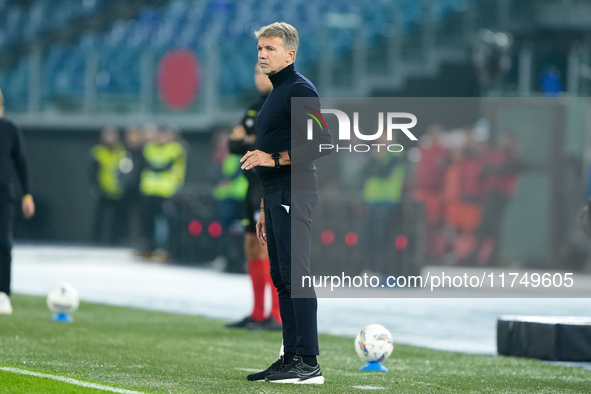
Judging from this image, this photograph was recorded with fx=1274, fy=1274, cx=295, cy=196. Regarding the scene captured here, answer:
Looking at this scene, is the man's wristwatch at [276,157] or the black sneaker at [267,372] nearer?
the man's wristwatch at [276,157]

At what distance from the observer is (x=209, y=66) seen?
2336 cm

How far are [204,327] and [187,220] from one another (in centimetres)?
932

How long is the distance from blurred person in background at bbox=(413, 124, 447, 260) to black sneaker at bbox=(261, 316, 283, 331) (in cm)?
590

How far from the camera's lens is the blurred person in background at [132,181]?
2253cm

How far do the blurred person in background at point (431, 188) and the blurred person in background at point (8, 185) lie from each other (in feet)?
22.3

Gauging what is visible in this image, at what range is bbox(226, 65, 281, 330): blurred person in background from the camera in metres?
10.4

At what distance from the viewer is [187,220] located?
20406 mm

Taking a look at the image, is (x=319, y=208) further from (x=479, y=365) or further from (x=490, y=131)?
(x=479, y=365)

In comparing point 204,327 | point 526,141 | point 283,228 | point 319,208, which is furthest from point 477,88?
point 283,228

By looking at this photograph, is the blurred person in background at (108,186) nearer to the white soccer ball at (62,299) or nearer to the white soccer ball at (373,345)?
the white soccer ball at (62,299)

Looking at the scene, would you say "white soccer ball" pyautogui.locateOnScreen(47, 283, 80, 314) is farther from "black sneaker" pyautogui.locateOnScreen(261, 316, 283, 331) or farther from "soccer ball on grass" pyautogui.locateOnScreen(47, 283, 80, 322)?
"black sneaker" pyautogui.locateOnScreen(261, 316, 283, 331)

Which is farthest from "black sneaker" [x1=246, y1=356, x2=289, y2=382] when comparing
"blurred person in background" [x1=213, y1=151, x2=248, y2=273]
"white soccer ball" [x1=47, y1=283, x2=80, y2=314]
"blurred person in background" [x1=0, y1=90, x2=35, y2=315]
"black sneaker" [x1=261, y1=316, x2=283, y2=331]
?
"blurred person in background" [x1=213, y1=151, x2=248, y2=273]

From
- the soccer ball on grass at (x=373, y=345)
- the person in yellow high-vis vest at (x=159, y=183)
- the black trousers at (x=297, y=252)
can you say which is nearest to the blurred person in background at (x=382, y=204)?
the person in yellow high-vis vest at (x=159, y=183)

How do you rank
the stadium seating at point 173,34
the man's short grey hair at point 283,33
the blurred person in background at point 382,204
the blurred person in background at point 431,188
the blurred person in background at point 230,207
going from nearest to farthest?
the man's short grey hair at point 283,33, the blurred person in background at point 382,204, the blurred person in background at point 431,188, the blurred person in background at point 230,207, the stadium seating at point 173,34
